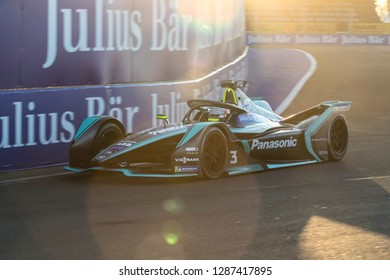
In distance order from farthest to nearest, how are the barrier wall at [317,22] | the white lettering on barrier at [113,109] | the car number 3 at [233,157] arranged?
the barrier wall at [317,22] → the white lettering on barrier at [113,109] → the car number 3 at [233,157]

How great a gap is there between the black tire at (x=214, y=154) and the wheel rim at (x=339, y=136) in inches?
88.2

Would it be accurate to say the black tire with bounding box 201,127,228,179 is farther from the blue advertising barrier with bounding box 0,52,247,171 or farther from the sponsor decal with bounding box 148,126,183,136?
the blue advertising barrier with bounding box 0,52,247,171

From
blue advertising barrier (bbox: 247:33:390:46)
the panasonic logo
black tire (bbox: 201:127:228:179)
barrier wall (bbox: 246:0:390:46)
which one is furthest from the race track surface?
blue advertising barrier (bbox: 247:33:390:46)

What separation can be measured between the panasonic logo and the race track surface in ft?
0.97

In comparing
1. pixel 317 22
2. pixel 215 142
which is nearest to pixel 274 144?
pixel 215 142

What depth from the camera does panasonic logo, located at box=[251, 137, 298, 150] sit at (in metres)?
9.01

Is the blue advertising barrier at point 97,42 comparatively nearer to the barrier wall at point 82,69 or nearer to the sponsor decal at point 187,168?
the barrier wall at point 82,69

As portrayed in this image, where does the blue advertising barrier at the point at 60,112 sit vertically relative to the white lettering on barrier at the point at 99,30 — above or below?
below

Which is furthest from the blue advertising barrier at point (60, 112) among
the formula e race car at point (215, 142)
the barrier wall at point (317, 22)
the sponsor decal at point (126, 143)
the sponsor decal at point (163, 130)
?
the barrier wall at point (317, 22)

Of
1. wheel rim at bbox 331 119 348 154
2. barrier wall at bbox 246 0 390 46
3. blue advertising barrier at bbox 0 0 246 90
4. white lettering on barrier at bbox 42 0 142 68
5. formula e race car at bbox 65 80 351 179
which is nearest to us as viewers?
formula e race car at bbox 65 80 351 179

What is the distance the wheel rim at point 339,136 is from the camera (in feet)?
33.7

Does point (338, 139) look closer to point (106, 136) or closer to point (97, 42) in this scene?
point (106, 136)
